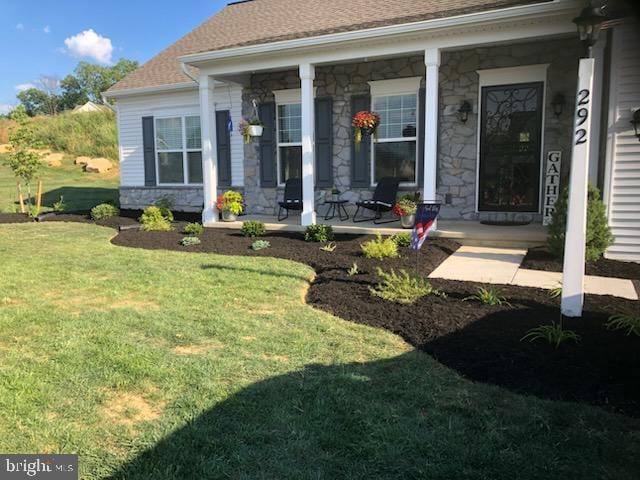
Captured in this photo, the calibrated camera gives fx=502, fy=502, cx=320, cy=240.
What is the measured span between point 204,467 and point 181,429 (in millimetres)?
348

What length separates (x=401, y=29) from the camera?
7.04 m

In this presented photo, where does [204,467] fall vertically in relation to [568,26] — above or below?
below

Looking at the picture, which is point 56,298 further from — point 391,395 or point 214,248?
point 391,395

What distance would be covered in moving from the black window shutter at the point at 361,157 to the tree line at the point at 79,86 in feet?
192

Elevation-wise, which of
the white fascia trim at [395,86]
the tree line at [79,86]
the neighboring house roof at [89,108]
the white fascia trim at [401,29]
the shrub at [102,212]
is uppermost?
the tree line at [79,86]

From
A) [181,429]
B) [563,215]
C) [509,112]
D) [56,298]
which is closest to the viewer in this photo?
[181,429]

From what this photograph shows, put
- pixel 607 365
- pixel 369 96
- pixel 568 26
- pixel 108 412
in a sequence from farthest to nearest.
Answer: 1. pixel 369 96
2. pixel 568 26
3. pixel 607 365
4. pixel 108 412

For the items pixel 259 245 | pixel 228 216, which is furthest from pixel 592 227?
pixel 228 216

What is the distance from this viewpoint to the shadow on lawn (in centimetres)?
220

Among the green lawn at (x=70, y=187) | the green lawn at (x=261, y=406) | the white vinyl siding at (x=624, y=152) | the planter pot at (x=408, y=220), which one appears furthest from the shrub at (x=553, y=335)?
the green lawn at (x=70, y=187)

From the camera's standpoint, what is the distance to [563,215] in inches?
230

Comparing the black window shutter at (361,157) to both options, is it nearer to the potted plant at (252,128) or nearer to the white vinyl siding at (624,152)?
the potted plant at (252,128)

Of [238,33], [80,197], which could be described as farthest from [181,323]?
[80,197]

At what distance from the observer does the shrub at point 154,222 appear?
29.8 feet
